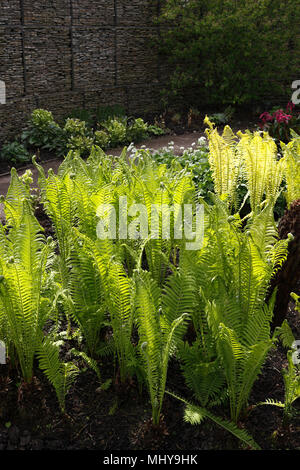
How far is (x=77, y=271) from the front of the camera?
2.68m

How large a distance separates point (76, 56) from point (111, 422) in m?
7.58

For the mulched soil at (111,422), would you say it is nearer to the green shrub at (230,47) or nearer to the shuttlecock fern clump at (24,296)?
the shuttlecock fern clump at (24,296)

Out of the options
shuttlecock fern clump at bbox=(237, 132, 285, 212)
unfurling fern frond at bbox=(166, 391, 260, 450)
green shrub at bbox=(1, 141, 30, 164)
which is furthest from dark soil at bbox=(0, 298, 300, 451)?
green shrub at bbox=(1, 141, 30, 164)

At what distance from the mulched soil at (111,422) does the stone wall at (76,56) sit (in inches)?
239

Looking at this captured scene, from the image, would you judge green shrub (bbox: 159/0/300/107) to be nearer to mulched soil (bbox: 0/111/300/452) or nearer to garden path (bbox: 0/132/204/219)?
garden path (bbox: 0/132/204/219)

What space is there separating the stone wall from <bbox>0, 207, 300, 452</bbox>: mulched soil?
19.9 feet

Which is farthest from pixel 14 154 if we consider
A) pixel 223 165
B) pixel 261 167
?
pixel 261 167

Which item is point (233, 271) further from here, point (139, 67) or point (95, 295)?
point (139, 67)

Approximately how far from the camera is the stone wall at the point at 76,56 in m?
7.75

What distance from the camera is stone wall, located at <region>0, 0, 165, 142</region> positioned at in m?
7.75

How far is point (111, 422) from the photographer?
2439 millimetres

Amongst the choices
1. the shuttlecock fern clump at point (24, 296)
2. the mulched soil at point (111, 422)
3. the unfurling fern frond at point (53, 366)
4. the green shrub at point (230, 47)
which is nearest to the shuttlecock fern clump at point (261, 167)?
the mulched soil at point (111, 422)

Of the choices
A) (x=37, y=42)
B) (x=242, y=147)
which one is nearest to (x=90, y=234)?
(x=242, y=147)

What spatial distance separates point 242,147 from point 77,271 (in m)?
2.05
